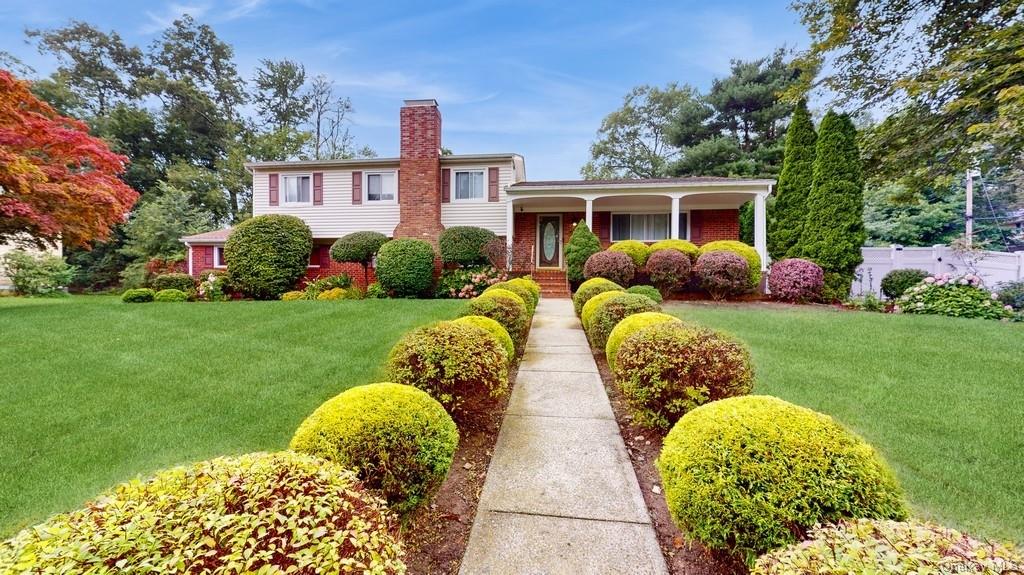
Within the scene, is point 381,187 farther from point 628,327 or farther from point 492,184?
point 628,327

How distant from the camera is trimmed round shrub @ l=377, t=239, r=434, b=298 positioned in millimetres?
11945

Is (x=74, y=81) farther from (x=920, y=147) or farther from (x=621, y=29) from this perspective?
(x=920, y=147)

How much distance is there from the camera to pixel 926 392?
13.2ft

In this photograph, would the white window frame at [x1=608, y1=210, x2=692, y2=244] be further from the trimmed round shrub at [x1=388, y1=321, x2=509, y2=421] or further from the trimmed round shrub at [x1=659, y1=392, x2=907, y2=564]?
the trimmed round shrub at [x1=659, y1=392, x2=907, y2=564]

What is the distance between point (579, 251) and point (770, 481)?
10.4 m

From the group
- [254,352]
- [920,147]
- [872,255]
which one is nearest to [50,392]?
[254,352]

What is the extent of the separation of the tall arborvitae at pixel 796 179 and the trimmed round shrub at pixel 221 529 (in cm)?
1385

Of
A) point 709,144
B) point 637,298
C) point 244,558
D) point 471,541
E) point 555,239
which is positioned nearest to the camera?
point 244,558

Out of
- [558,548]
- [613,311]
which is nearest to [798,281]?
[613,311]

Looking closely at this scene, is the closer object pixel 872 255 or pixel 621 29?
pixel 621 29

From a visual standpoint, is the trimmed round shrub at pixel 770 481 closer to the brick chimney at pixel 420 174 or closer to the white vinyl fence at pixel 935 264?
the white vinyl fence at pixel 935 264

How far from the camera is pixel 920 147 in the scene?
1012 cm

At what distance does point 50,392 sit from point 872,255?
64.0 feet

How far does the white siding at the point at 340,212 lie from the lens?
14.8 meters
